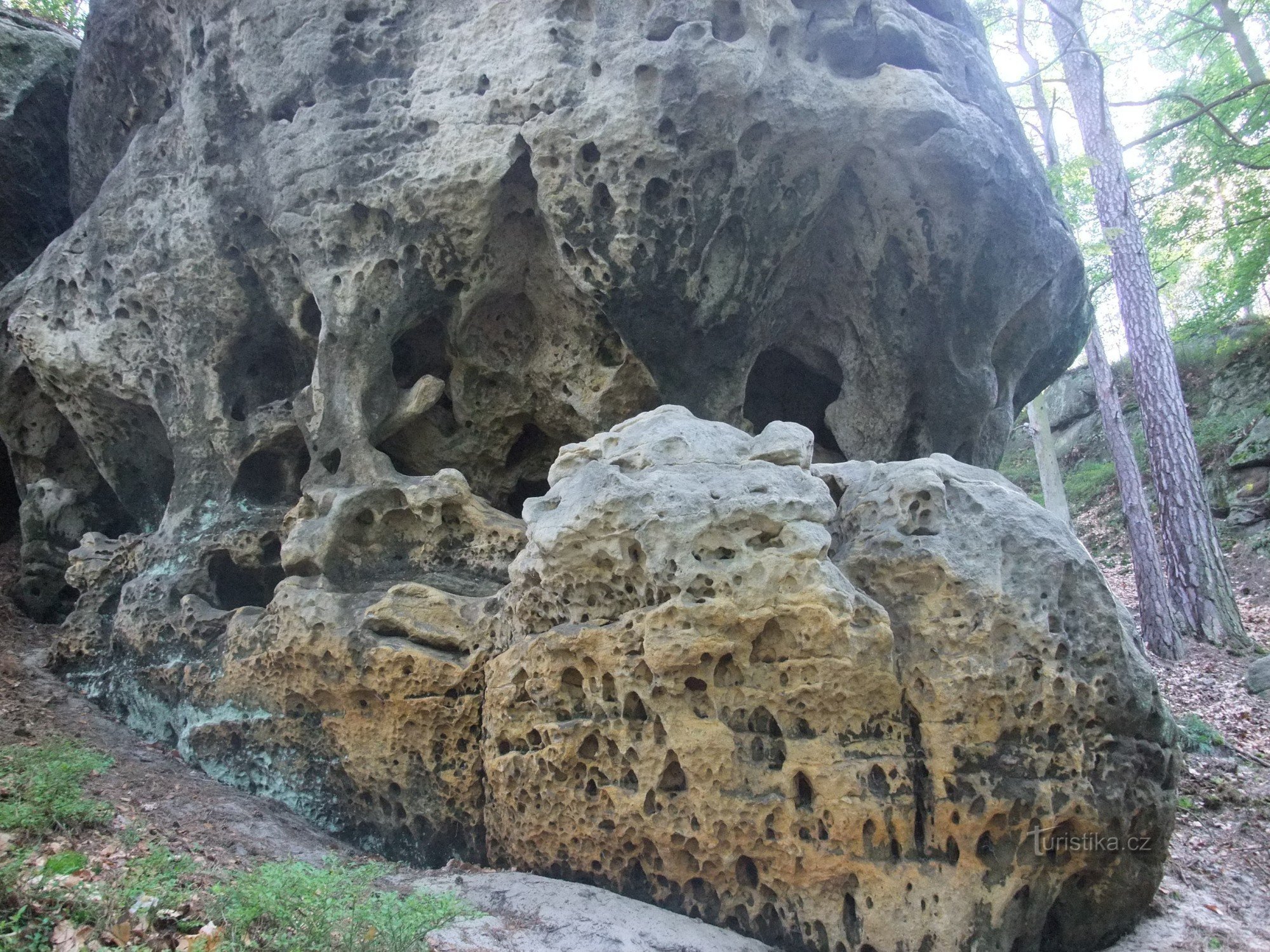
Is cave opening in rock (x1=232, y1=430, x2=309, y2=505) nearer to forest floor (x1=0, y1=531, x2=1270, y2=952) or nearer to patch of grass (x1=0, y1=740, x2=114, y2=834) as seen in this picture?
forest floor (x1=0, y1=531, x2=1270, y2=952)

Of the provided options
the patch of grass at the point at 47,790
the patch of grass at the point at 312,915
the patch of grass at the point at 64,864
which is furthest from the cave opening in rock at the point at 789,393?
the patch of grass at the point at 64,864

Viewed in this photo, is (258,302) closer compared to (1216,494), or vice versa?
(258,302)


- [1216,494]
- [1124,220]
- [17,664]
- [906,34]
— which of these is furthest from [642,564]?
[1216,494]

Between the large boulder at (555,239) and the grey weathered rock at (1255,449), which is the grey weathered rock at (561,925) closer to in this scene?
the large boulder at (555,239)

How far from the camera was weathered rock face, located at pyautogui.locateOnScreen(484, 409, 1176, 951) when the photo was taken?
396cm

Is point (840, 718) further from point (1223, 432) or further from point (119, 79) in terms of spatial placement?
point (1223, 432)

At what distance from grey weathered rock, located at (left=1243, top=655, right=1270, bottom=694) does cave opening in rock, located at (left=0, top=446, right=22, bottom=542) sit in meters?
12.8

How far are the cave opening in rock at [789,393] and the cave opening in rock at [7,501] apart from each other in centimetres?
788

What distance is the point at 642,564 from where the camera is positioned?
4246mm

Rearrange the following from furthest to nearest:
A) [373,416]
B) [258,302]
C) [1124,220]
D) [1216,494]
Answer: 1. [1216,494]
2. [1124,220]
3. [258,302]
4. [373,416]

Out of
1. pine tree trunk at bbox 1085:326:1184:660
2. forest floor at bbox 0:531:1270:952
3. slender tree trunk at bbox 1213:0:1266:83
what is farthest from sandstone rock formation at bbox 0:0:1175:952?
slender tree trunk at bbox 1213:0:1266:83

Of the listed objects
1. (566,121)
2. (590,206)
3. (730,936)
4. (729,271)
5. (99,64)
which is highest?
(99,64)

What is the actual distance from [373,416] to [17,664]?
3636 mm

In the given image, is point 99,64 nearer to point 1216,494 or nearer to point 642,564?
point 642,564
